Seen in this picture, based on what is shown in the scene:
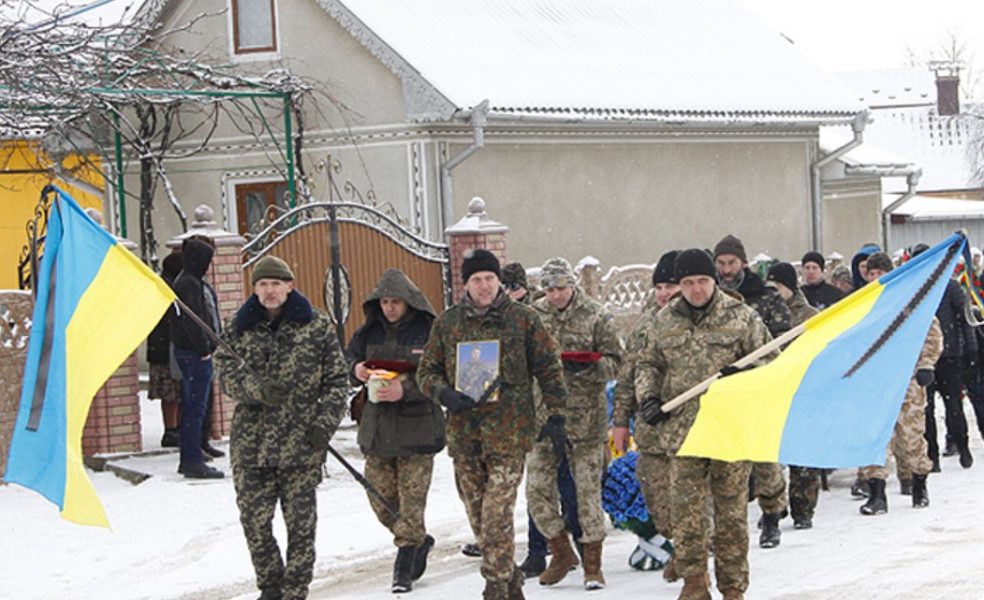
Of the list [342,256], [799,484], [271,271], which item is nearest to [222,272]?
[342,256]

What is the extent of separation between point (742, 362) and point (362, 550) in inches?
146

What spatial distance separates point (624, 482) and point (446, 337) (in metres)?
1.66

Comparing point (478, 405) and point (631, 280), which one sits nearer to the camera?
point (478, 405)

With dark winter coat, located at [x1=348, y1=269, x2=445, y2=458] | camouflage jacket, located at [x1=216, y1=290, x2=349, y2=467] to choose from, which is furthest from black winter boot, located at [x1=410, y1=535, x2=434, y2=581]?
camouflage jacket, located at [x1=216, y1=290, x2=349, y2=467]

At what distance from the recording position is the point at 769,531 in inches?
416

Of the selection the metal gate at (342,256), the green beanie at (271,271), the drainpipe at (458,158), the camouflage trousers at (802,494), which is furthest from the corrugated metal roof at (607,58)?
the green beanie at (271,271)

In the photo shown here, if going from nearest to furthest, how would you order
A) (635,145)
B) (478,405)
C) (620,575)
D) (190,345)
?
(478,405) < (620,575) < (190,345) < (635,145)

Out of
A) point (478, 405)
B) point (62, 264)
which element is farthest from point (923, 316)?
point (62, 264)

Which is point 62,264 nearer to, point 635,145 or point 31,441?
point 31,441

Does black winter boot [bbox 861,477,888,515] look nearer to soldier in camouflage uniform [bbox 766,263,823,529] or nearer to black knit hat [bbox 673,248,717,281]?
soldier in camouflage uniform [bbox 766,263,823,529]

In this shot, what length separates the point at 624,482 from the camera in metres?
9.93

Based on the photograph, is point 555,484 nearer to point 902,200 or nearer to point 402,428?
point 402,428

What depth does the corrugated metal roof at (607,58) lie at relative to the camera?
19625 mm

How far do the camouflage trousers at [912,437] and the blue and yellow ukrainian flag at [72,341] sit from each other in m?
5.79
